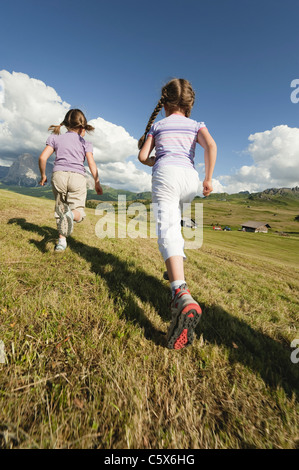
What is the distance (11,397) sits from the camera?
4.27 ft

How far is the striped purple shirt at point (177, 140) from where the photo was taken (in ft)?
10.1

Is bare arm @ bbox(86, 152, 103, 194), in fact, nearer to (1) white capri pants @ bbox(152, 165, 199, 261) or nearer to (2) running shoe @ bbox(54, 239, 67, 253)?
(2) running shoe @ bbox(54, 239, 67, 253)

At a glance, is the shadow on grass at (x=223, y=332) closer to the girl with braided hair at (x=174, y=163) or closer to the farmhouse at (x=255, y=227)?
the girl with braided hair at (x=174, y=163)

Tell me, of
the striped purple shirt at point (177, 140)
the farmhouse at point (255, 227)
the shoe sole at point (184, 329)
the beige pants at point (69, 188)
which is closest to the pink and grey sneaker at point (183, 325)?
the shoe sole at point (184, 329)

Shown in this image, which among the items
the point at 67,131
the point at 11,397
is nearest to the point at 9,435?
the point at 11,397

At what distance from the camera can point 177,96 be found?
10.9ft

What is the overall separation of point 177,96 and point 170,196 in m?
1.90

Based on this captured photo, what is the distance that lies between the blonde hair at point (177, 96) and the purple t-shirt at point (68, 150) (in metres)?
2.50

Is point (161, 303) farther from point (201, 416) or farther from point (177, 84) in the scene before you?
point (177, 84)

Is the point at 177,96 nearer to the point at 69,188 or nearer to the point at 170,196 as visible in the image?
the point at 170,196

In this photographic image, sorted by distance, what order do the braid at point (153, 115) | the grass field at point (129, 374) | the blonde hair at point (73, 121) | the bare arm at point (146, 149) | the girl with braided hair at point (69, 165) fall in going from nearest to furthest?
the grass field at point (129, 374), the bare arm at point (146, 149), the braid at point (153, 115), the girl with braided hair at point (69, 165), the blonde hair at point (73, 121)

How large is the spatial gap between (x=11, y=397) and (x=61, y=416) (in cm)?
38

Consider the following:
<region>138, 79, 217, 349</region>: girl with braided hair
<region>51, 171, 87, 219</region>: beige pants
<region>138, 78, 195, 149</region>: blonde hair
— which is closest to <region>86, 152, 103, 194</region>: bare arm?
<region>51, 171, 87, 219</region>: beige pants
